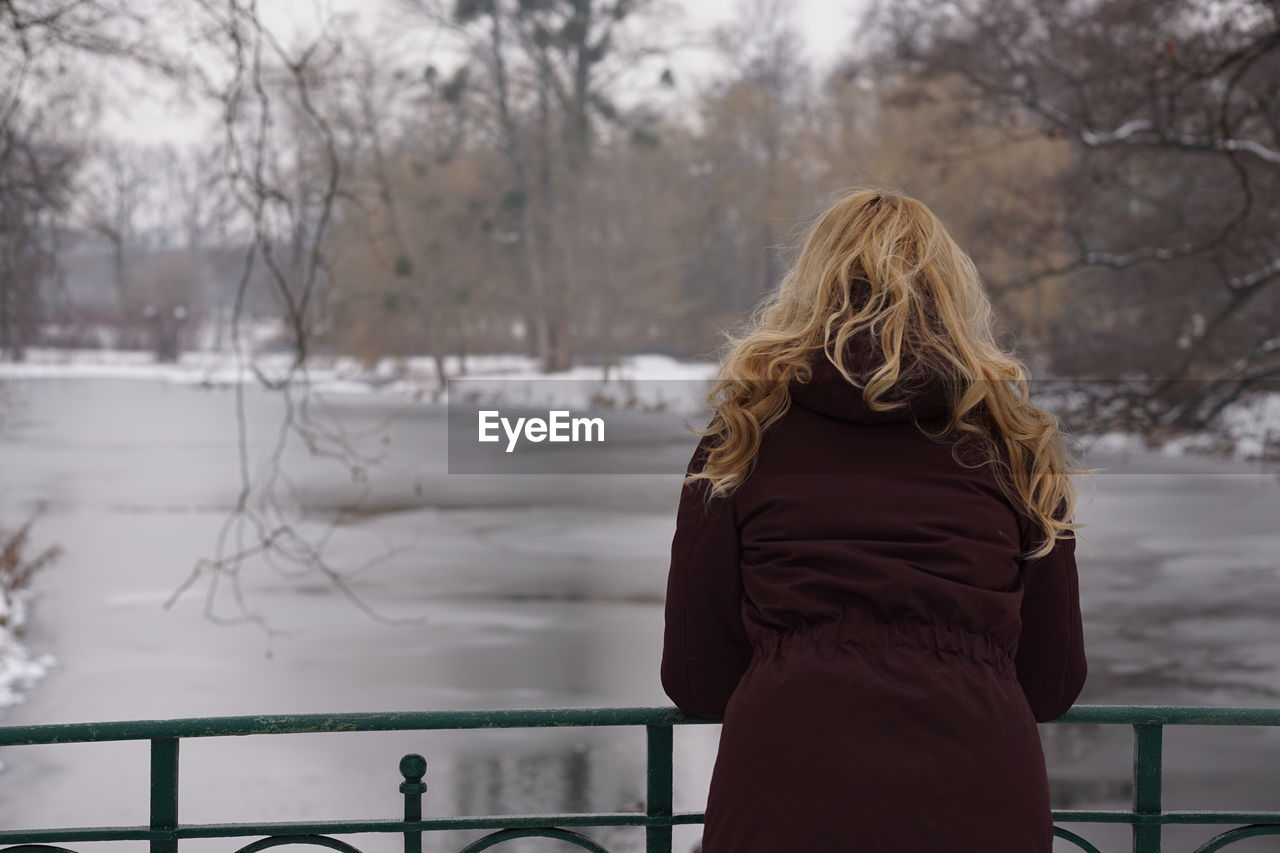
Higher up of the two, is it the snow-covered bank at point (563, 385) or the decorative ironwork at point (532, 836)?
the snow-covered bank at point (563, 385)

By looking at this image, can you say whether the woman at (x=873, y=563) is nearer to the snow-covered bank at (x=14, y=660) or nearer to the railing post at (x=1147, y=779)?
the railing post at (x=1147, y=779)

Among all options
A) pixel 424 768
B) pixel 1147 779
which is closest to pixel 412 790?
pixel 424 768

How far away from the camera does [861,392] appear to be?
160 centimetres

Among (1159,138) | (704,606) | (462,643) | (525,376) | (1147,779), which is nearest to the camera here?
(704,606)

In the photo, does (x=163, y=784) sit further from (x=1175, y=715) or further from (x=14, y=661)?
(x=14, y=661)

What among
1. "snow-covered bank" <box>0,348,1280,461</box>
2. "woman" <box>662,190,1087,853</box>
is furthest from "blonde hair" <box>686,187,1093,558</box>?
"snow-covered bank" <box>0,348,1280,461</box>

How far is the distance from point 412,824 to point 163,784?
0.35 m

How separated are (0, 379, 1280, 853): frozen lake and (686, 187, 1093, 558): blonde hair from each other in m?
5.06

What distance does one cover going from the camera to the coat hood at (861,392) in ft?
5.25

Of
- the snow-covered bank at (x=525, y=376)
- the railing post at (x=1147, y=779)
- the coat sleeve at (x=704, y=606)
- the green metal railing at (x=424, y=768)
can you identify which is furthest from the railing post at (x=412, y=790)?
the snow-covered bank at (x=525, y=376)

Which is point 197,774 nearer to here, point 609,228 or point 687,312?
point 609,228

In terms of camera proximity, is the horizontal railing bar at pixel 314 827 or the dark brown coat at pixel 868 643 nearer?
the dark brown coat at pixel 868 643

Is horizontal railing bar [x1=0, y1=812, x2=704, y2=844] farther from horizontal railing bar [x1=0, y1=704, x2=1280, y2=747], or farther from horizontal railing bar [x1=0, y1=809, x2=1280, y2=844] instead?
horizontal railing bar [x1=0, y1=704, x2=1280, y2=747]

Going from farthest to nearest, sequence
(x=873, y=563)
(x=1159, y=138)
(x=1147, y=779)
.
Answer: (x=1159, y=138) → (x=1147, y=779) → (x=873, y=563)
